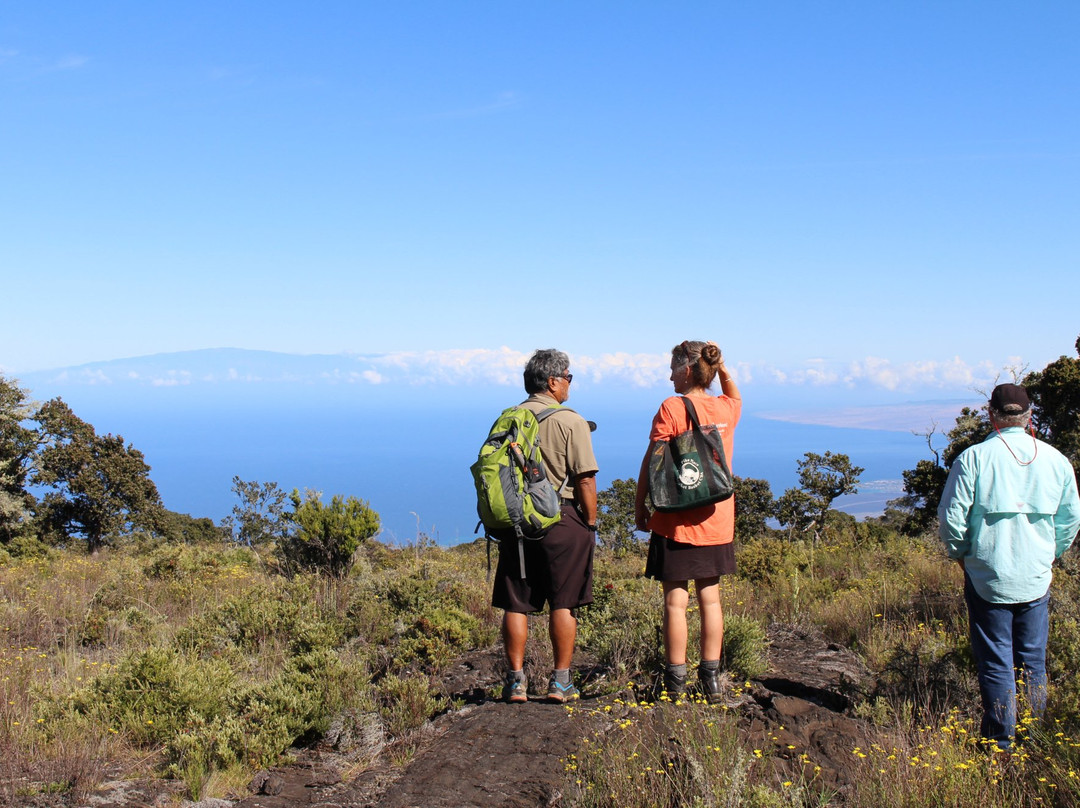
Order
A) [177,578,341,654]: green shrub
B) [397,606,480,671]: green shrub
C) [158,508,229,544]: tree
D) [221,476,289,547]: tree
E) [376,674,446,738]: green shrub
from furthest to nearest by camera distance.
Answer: [221,476,289,547]: tree → [158,508,229,544]: tree → [177,578,341,654]: green shrub → [397,606,480,671]: green shrub → [376,674,446,738]: green shrub

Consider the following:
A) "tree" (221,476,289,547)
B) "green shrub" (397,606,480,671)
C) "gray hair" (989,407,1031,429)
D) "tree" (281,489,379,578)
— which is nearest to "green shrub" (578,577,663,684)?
"green shrub" (397,606,480,671)

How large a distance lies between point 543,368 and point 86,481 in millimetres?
23430

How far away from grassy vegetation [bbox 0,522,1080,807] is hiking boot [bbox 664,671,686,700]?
0.78ft

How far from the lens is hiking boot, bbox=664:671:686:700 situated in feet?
14.4

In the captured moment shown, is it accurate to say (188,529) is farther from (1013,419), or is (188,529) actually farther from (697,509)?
(1013,419)

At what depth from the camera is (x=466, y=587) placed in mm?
7504

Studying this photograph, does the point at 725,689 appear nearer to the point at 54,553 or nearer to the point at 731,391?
the point at 731,391

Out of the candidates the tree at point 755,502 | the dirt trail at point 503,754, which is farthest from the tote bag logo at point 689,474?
the tree at point 755,502

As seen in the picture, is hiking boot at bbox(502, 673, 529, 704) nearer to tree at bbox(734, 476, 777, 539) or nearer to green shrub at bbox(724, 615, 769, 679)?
green shrub at bbox(724, 615, 769, 679)

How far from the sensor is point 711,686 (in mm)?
4438

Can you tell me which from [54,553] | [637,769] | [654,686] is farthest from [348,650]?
[54,553]

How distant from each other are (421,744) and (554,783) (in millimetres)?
973

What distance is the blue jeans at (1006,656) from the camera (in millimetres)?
3639

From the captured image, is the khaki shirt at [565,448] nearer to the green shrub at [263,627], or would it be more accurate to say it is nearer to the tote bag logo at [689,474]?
the tote bag logo at [689,474]
